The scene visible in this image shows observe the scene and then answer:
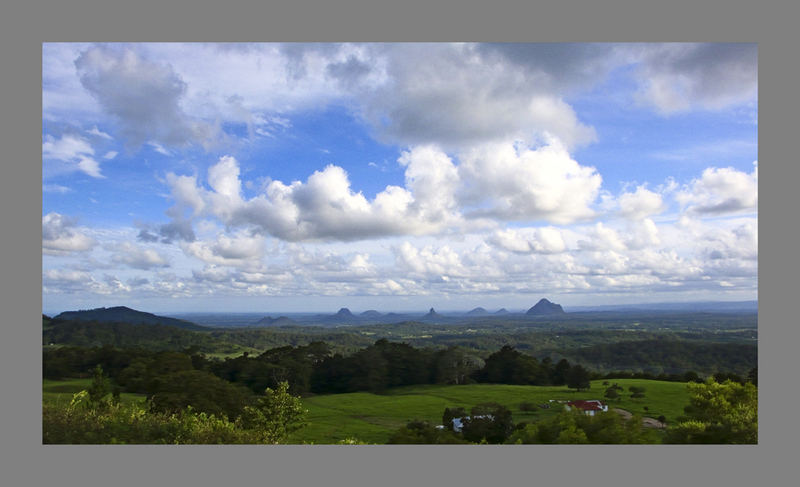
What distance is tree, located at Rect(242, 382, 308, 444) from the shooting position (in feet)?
50.1

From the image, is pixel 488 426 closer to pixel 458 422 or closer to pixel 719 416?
pixel 458 422

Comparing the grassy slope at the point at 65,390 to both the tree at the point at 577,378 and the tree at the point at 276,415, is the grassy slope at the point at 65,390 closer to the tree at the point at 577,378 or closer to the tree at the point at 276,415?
the tree at the point at 276,415

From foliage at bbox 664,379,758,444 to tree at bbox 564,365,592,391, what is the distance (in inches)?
209

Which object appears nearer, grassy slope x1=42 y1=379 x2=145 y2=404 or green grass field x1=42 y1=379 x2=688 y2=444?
grassy slope x1=42 y1=379 x2=145 y2=404

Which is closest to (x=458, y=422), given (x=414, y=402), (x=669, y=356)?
(x=414, y=402)

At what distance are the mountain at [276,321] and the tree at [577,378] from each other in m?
29.0

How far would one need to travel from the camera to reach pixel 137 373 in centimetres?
1855

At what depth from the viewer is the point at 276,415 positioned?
607 inches

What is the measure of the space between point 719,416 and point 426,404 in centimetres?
1003

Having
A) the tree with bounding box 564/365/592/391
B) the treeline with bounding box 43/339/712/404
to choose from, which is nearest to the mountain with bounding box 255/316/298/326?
the treeline with bounding box 43/339/712/404

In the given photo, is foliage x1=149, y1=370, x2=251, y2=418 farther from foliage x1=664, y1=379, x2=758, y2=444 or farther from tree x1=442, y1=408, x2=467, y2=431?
foliage x1=664, y1=379, x2=758, y2=444

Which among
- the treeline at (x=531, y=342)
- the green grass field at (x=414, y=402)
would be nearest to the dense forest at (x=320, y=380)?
the treeline at (x=531, y=342)

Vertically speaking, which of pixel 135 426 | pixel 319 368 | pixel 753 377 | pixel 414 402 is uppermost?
pixel 753 377

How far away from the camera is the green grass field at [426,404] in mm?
15961
